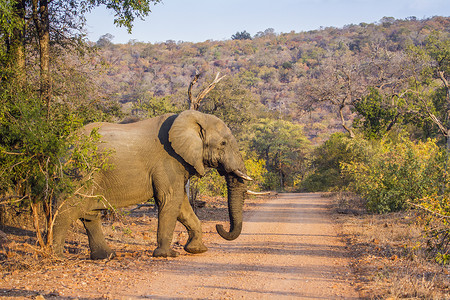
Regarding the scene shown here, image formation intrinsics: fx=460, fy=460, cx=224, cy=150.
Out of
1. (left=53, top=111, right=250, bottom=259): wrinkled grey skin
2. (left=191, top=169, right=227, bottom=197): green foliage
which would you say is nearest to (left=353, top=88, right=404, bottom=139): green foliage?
(left=191, top=169, right=227, bottom=197): green foliage

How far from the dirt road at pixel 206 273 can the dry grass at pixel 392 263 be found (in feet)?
1.04

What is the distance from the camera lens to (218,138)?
31.5 ft

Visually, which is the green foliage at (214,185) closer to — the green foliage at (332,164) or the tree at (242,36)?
the green foliage at (332,164)

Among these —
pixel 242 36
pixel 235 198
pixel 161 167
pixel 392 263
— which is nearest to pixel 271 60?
pixel 242 36

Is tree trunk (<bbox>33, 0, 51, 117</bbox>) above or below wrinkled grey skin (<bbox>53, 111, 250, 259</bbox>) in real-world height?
above

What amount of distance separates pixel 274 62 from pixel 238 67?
9064 millimetres

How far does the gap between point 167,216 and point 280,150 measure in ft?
125

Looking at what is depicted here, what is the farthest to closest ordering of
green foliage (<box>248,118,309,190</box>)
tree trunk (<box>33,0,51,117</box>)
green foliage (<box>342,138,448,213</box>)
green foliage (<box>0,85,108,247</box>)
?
1. green foliage (<box>248,118,309,190</box>)
2. green foliage (<box>342,138,448,213</box>)
3. tree trunk (<box>33,0,51,117</box>)
4. green foliage (<box>0,85,108,247</box>)

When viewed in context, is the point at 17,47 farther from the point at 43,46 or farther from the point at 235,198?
the point at 235,198

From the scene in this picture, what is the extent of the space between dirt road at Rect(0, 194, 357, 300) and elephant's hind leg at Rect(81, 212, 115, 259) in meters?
0.28

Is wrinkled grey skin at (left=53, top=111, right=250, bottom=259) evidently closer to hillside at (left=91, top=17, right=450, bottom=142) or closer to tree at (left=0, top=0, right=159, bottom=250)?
tree at (left=0, top=0, right=159, bottom=250)

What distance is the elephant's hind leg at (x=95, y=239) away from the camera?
9.05 meters

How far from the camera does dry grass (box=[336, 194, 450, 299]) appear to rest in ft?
19.6

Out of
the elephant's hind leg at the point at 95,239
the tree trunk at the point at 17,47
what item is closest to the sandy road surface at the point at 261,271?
the elephant's hind leg at the point at 95,239
